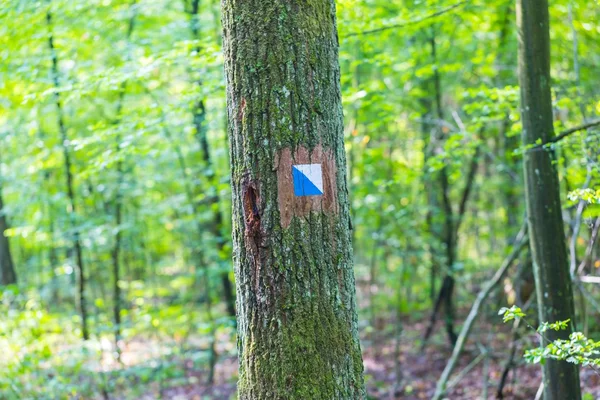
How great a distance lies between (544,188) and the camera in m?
3.88

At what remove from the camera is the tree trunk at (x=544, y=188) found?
3855mm

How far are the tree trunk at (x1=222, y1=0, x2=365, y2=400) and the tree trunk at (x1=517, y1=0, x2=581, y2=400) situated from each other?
6.47 feet

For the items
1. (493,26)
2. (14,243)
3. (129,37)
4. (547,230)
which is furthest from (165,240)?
(547,230)

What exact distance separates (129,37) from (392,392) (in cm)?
620

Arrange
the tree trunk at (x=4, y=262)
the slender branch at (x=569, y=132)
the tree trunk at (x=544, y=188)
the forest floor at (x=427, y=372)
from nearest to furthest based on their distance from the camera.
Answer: the slender branch at (x=569, y=132), the tree trunk at (x=544, y=188), the forest floor at (x=427, y=372), the tree trunk at (x=4, y=262)

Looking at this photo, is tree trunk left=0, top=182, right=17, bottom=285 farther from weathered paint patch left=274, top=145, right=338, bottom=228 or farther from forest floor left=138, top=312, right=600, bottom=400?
weathered paint patch left=274, top=145, right=338, bottom=228

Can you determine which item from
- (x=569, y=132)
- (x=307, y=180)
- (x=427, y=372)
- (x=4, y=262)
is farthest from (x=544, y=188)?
(x=4, y=262)

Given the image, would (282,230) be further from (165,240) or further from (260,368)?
(165,240)

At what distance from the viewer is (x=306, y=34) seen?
8.10 ft

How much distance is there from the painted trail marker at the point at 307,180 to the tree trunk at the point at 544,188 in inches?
80.1

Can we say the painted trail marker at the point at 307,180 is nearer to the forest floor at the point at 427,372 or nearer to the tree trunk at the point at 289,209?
the tree trunk at the point at 289,209

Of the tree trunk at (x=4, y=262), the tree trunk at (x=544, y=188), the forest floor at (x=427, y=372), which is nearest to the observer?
the tree trunk at (x=544, y=188)

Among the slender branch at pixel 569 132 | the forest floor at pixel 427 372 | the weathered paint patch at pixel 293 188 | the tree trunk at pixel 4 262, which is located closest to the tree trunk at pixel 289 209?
the weathered paint patch at pixel 293 188

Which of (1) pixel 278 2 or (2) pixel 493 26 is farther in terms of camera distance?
(2) pixel 493 26
